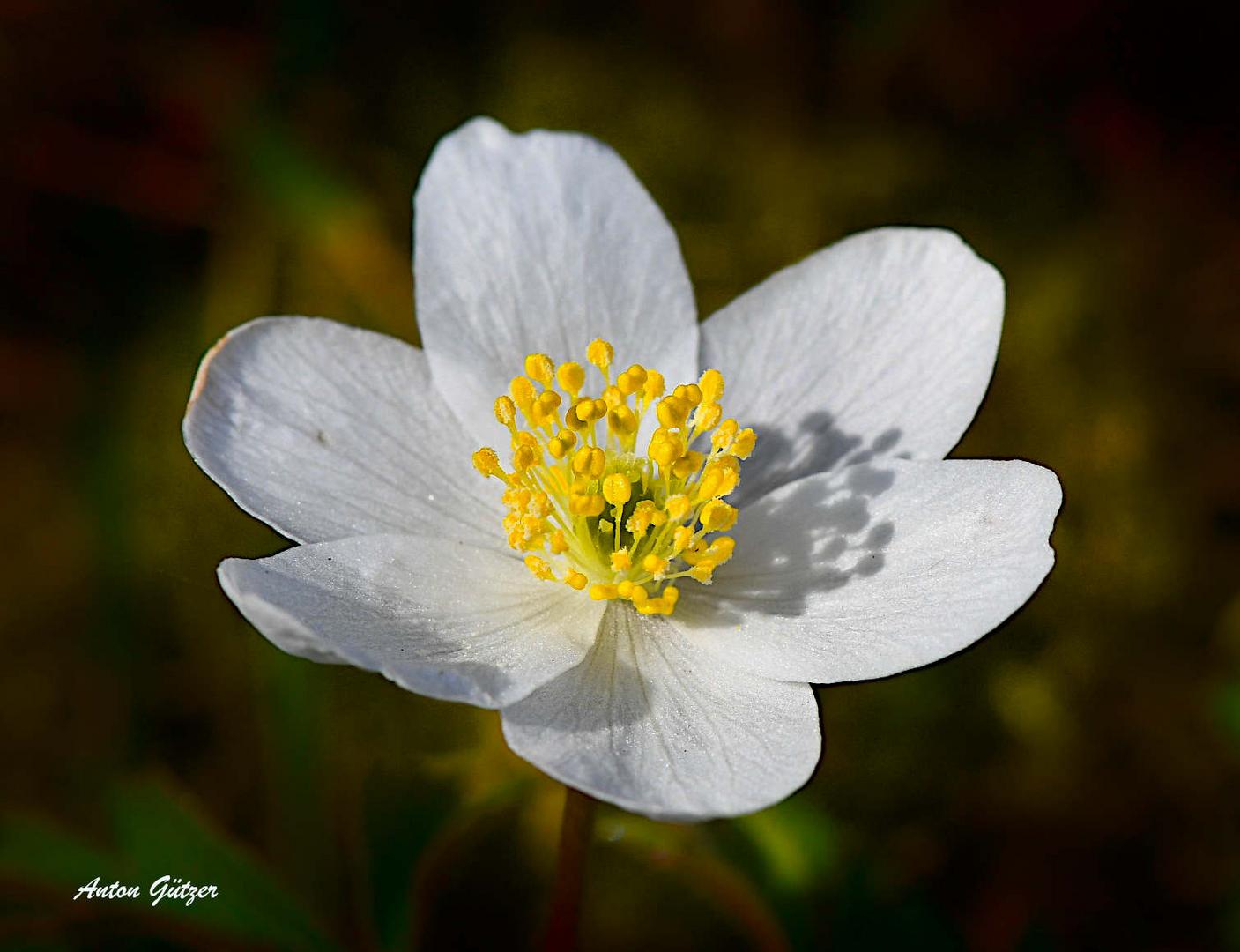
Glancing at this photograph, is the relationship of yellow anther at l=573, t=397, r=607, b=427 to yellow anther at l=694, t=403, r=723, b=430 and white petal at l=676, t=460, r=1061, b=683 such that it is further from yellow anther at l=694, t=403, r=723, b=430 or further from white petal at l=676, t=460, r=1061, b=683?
white petal at l=676, t=460, r=1061, b=683

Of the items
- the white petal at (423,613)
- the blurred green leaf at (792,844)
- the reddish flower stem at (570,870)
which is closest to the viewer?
the white petal at (423,613)

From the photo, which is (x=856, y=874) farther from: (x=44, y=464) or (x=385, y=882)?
(x=44, y=464)

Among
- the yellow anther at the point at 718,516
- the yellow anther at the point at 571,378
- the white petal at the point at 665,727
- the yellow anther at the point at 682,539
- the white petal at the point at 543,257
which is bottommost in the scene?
the white petal at the point at 665,727

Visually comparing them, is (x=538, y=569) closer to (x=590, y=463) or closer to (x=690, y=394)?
(x=590, y=463)

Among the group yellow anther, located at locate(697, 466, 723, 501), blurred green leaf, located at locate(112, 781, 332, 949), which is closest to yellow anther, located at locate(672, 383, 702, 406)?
yellow anther, located at locate(697, 466, 723, 501)

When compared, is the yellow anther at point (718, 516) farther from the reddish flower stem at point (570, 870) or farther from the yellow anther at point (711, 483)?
the reddish flower stem at point (570, 870)

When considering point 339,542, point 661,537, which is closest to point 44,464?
point 339,542

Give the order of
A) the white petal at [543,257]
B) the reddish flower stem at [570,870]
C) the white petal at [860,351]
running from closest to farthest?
the reddish flower stem at [570,870] < the white petal at [860,351] < the white petal at [543,257]

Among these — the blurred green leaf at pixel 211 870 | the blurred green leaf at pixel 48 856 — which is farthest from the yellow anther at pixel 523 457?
the blurred green leaf at pixel 48 856
